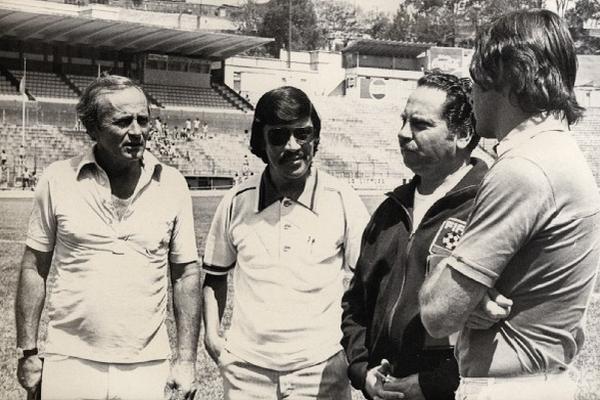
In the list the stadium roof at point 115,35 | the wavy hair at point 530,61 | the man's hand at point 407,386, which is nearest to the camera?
the wavy hair at point 530,61

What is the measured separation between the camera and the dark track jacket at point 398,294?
8.60ft

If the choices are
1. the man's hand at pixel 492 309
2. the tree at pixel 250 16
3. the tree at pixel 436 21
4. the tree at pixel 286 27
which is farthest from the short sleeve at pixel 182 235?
the tree at pixel 436 21

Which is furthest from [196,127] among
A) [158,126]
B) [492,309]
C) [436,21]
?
[492,309]

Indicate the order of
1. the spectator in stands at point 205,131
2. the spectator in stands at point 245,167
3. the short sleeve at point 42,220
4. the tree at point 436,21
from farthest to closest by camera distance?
the tree at point 436,21
the spectator in stands at point 205,131
the spectator in stands at point 245,167
the short sleeve at point 42,220

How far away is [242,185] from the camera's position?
3334mm

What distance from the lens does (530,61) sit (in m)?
1.86

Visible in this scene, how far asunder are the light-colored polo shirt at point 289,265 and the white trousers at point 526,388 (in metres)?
1.23

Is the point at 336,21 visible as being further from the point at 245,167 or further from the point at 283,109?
the point at 283,109

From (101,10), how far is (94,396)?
4155 cm

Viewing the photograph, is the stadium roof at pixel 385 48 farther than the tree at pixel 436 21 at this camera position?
No

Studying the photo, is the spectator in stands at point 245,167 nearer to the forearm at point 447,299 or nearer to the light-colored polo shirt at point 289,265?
the light-colored polo shirt at point 289,265

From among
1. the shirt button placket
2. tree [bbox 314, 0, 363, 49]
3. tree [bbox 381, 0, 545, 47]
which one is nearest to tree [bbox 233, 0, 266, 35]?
tree [bbox 314, 0, 363, 49]

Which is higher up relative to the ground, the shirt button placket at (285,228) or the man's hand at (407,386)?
the shirt button placket at (285,228)

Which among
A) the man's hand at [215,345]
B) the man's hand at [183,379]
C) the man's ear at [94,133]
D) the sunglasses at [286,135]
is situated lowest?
the man's hand at [183,379]
